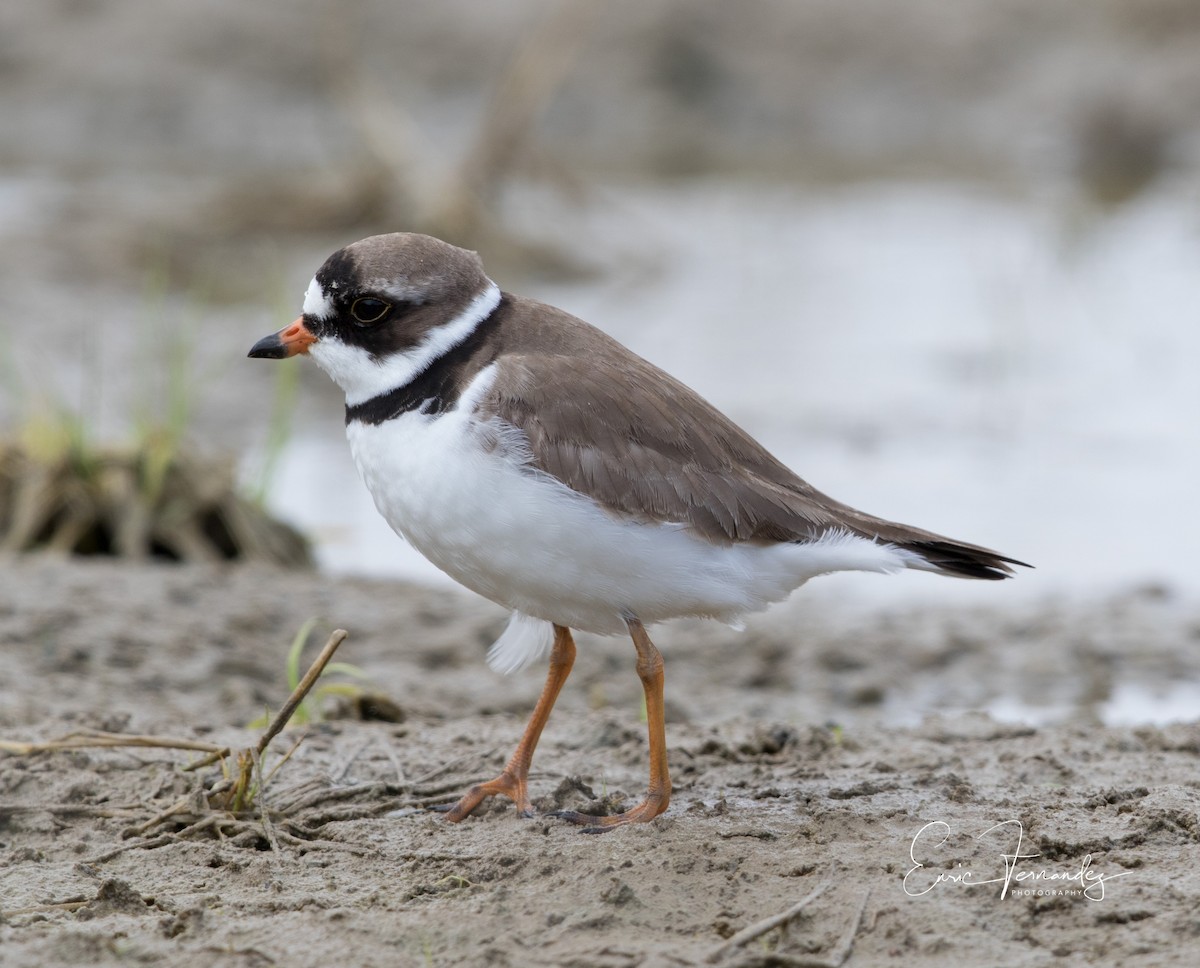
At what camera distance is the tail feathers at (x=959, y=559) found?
175 inches

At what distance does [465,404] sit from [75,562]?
3524mm

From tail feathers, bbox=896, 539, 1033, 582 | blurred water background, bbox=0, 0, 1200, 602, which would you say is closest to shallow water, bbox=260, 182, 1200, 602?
blurred water background, bbox=0, 0, 1200, 602

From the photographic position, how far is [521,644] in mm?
4836

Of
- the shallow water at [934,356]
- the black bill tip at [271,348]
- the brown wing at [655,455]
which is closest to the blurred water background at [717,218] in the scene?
the shallow water at [934,356]

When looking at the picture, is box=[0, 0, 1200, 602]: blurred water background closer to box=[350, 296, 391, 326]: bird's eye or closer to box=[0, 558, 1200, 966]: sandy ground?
box=[0, 558, 1200, 966]: sandy ground

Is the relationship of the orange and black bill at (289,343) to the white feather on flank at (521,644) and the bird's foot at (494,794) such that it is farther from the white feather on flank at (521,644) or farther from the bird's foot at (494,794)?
the bird's foot at (494,794)

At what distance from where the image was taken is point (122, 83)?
62.1ft

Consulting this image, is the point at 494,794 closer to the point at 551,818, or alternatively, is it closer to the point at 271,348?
the point at 551,818

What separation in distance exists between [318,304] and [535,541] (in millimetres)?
933

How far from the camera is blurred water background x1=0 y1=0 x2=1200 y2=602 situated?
384 inches

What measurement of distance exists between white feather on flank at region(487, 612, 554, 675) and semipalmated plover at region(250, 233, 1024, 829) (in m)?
0.32

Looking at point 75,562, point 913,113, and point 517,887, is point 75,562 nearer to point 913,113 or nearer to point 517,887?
point 517,887

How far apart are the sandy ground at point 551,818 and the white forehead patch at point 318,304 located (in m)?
1.32

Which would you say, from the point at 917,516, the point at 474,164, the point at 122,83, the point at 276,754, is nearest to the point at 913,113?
the point at 474,164
